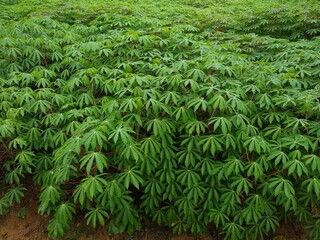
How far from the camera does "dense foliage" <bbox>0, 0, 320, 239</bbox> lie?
8.70 feet

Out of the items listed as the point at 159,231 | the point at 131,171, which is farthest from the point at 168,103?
the point at 159,231

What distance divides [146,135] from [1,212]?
209 cm

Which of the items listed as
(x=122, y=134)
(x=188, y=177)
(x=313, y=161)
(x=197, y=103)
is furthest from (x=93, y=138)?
(x=313, y=161)

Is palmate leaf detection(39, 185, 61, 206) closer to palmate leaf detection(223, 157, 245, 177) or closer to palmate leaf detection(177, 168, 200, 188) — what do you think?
palmate leaf detection(177, 168, 200, 188)

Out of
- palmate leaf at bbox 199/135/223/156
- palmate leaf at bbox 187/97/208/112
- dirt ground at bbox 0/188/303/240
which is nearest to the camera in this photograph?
palmate leaf at bbox 199/135/223/156

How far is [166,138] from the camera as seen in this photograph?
114 inches

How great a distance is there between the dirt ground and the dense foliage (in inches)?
6.4

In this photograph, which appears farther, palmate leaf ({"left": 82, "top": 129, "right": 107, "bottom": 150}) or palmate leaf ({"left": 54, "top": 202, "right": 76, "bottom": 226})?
palmate leaf ({"left": 54, "top": 202, "right": 76, "bottom": 226})

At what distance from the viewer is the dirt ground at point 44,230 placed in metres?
2.99

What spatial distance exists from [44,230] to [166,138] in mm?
2024

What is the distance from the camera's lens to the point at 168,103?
3047 mm

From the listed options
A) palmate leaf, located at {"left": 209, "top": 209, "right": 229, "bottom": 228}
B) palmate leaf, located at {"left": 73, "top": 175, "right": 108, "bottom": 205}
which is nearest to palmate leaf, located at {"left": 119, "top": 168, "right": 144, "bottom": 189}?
palmate leaf, located at {"left": 73, "top": 175, "right": 108, "bottom": 205}

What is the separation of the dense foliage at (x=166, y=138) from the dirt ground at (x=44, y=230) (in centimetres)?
16

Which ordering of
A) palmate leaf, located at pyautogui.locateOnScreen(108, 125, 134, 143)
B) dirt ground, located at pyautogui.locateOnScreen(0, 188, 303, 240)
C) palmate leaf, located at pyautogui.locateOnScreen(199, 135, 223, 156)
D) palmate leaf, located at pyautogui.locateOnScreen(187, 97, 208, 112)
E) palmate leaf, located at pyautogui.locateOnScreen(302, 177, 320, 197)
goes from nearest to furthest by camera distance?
palmate leaf, located at pyautogui.locateOnScreen(302, 177, 320, 197), palmate leaf, located at pyautogui.locateOnScreen(108, 125, 134, 143), palmate leaf, located at pyautogui.locateOnScreen(199, 135, 223, 156), palmate leaf, located at pyautogui.locateOnScreen(187, 97, 208, 112), dirt ground, located at pyautogui.locateOnScreen(0, 188, 303, 240)
